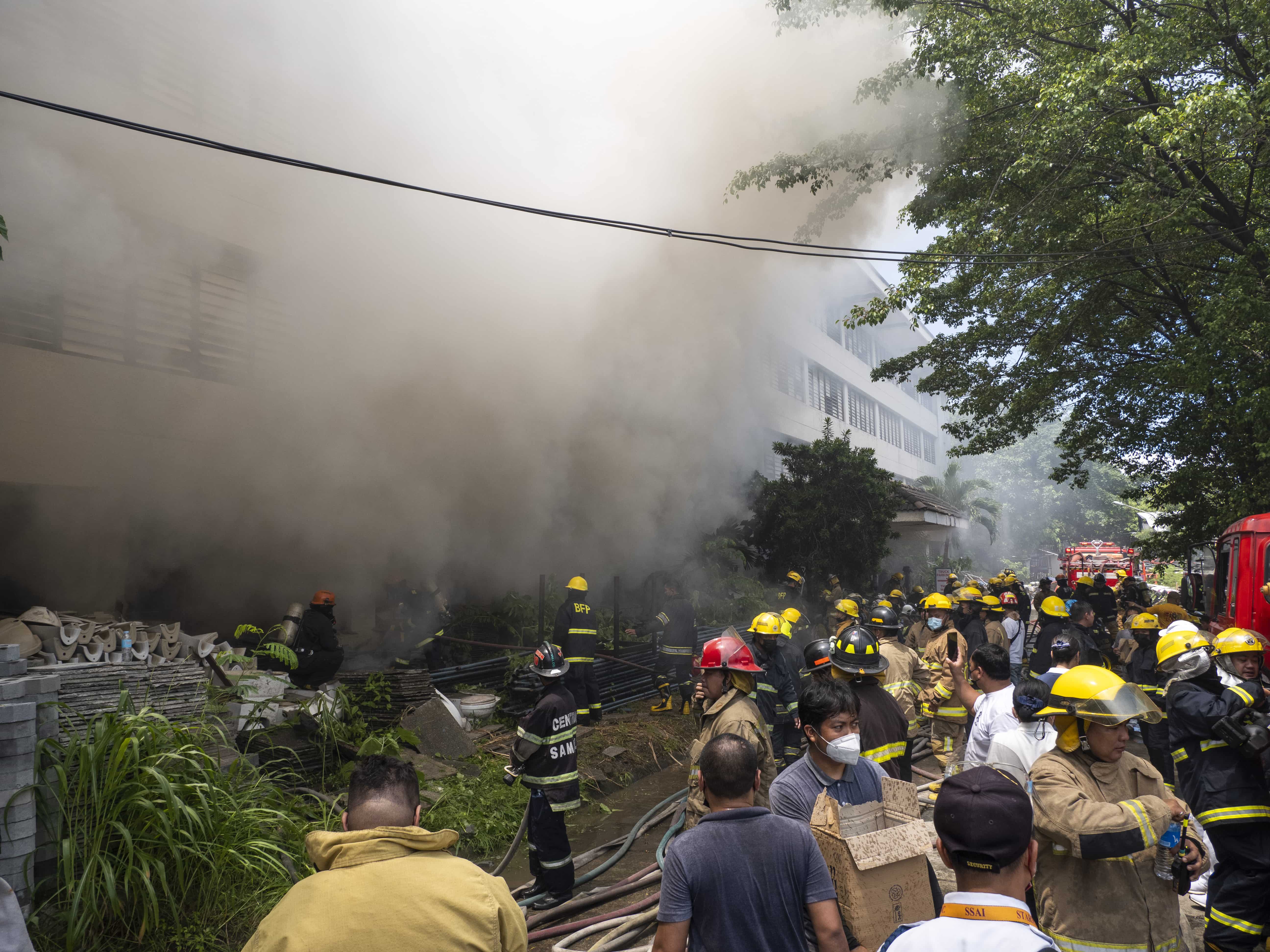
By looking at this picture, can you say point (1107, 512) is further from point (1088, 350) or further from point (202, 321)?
point (202, 321)

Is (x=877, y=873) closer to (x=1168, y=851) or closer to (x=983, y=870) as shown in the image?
(x=983, y=870)

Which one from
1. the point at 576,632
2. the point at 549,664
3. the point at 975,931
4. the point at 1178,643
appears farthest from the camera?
the point at 576,632

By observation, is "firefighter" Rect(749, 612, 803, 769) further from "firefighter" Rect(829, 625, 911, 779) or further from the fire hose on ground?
"firefighter" Rect(829, 625, 911, 779)

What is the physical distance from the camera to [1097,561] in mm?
26422

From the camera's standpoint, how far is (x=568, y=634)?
7.96 metres

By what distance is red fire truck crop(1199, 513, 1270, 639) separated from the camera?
7406mm

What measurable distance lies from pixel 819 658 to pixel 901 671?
5.06ft

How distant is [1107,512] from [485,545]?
164 ft

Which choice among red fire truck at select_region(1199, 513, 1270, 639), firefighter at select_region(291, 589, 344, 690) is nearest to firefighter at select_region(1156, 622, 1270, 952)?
red fire truck at select_region(1199, 513, 1270, 639)

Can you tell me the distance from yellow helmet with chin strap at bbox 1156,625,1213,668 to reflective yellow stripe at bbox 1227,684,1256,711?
112 centimetres

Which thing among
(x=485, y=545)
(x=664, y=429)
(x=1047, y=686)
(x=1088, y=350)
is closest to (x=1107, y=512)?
(x=1088, y=350)

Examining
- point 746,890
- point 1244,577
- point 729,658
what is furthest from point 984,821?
point 1244,577

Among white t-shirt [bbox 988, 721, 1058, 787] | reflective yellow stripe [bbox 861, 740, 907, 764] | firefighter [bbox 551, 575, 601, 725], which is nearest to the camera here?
white t-shirt [bbox 988, 721, 1058, 787]

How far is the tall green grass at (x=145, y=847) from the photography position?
3.33 meters
